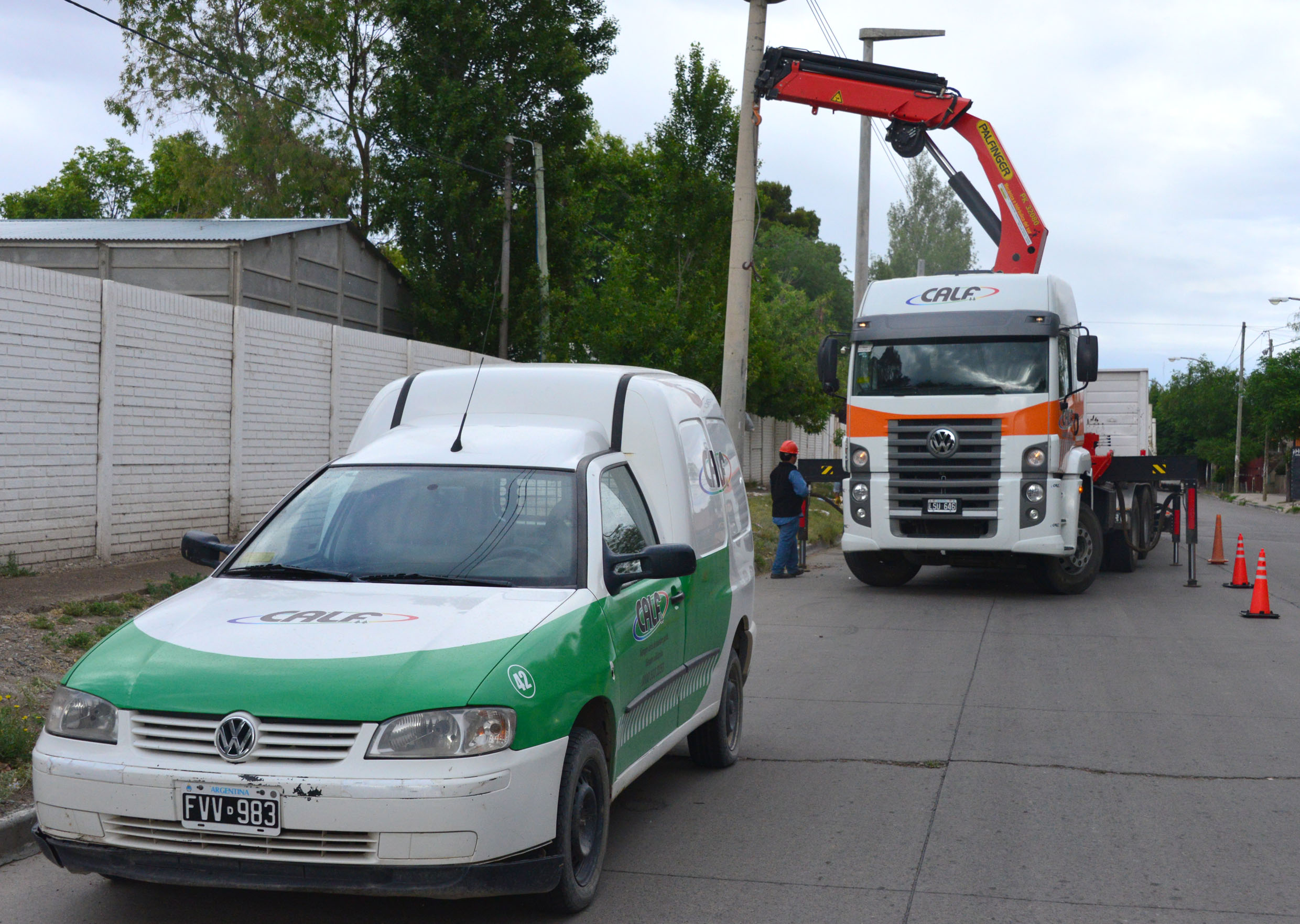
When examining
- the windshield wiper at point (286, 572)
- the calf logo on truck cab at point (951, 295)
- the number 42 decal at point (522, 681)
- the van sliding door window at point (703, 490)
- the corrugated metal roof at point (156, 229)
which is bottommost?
the number 42 decal at point (522, 681)

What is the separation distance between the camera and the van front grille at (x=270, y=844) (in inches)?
155

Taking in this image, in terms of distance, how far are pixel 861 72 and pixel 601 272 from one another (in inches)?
1453

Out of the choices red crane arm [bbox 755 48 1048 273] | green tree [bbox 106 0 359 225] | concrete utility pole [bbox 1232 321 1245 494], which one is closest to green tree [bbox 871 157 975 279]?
concrete utility pole [bbox 1232 321 1245 494]

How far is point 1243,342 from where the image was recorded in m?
70.6

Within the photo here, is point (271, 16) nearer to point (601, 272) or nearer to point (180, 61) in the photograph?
point (180, 61)

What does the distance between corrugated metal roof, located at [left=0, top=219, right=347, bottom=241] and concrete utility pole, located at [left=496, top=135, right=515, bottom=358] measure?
4635mm

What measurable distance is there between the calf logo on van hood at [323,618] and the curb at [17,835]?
5.13 ft

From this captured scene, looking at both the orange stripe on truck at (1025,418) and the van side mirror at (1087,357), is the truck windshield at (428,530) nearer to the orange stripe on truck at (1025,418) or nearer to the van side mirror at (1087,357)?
the orange stripe on truck at (1025,418)

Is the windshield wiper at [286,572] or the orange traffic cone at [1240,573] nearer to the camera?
the windshield wiper at [286,572]

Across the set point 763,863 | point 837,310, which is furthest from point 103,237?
point 837,310

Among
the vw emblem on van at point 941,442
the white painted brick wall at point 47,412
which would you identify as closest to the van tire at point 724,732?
the white painted brick wall at point 47,412

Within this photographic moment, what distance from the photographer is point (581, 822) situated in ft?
15.1

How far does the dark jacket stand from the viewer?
1656 cm

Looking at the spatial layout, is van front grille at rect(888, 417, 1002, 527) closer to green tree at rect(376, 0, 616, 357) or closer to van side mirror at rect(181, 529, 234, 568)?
van side mirror at rect(181, 529, 234, 568)
